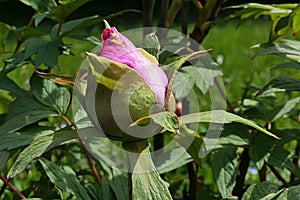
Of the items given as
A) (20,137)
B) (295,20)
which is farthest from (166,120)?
(295,20)

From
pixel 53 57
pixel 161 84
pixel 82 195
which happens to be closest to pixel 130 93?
pixel 161 84

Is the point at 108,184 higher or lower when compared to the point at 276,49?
lower

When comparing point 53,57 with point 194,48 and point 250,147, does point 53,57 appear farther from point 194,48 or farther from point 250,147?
point 250,147

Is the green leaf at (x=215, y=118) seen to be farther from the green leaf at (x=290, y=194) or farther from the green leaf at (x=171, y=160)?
the green leaf at (x=171, y=160)

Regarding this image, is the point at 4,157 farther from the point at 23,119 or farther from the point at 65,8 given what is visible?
the point at 65,8

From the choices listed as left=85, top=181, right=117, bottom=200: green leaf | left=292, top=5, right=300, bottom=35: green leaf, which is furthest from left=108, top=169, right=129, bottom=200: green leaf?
left=292, top=5, right=300, bottom=35: green leaf

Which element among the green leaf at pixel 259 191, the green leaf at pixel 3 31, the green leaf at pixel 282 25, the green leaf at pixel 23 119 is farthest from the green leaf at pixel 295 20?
the green leaf at pixel 3 31
